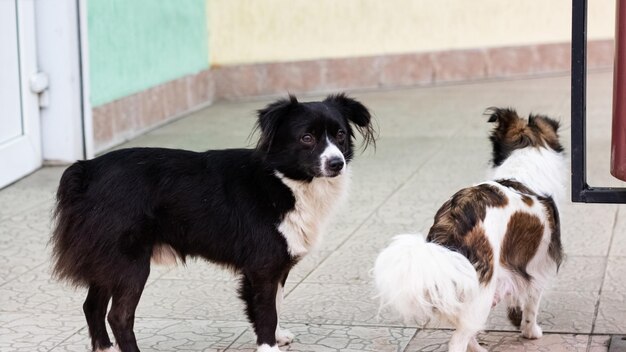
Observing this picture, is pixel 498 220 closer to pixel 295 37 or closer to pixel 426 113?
pixel 426 113

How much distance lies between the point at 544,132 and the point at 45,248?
349 cm

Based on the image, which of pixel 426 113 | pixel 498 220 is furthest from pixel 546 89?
pixel 498 220

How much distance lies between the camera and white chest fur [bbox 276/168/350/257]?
5.06 meters

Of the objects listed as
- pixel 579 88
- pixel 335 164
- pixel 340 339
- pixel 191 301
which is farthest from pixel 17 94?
pixel 579 88

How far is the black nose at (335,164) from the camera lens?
489 centimetres

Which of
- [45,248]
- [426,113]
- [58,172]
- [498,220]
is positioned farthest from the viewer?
[426,113]

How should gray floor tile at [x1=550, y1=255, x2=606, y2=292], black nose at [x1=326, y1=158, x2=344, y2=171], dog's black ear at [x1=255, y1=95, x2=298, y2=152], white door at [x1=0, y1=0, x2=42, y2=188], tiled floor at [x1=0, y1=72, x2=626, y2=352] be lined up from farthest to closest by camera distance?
white door at [x1=0, y1=0, x2=42, y2=188] < gray floor tile at [x1=550, y1=255, x2=606, y2=292] < tiled floor at [x1=0, y1=72, x2=626, y2=352] < dog's black ear at [x1=255, y1=95, x2=298, y2=152] < black nose at [x1=326, y1=158, x2=344, y2=171]

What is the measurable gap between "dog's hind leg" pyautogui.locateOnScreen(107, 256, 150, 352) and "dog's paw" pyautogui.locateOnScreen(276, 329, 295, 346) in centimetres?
76

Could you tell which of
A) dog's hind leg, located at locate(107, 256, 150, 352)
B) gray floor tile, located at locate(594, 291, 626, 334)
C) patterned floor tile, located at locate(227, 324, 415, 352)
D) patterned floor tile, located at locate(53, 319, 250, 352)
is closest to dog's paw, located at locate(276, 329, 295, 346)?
patterned floor tile, located at locate(227, 324, 415, 352)

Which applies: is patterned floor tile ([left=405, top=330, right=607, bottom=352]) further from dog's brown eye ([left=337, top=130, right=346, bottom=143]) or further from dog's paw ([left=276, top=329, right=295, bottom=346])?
dog's brown eye ([left=337, top=130, right=346, bottom=143])

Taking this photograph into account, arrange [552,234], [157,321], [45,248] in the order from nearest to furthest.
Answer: [552,234]
[157,321]
[45,248]

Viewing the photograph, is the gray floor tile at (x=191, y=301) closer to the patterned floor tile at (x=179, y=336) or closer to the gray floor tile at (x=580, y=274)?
the patterned floor tile at (x=179, y=336)

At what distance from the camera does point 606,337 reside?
5.38m

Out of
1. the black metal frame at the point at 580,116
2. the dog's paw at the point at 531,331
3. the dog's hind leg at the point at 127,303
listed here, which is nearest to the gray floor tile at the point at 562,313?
the dog's paw at the point at 531,331
